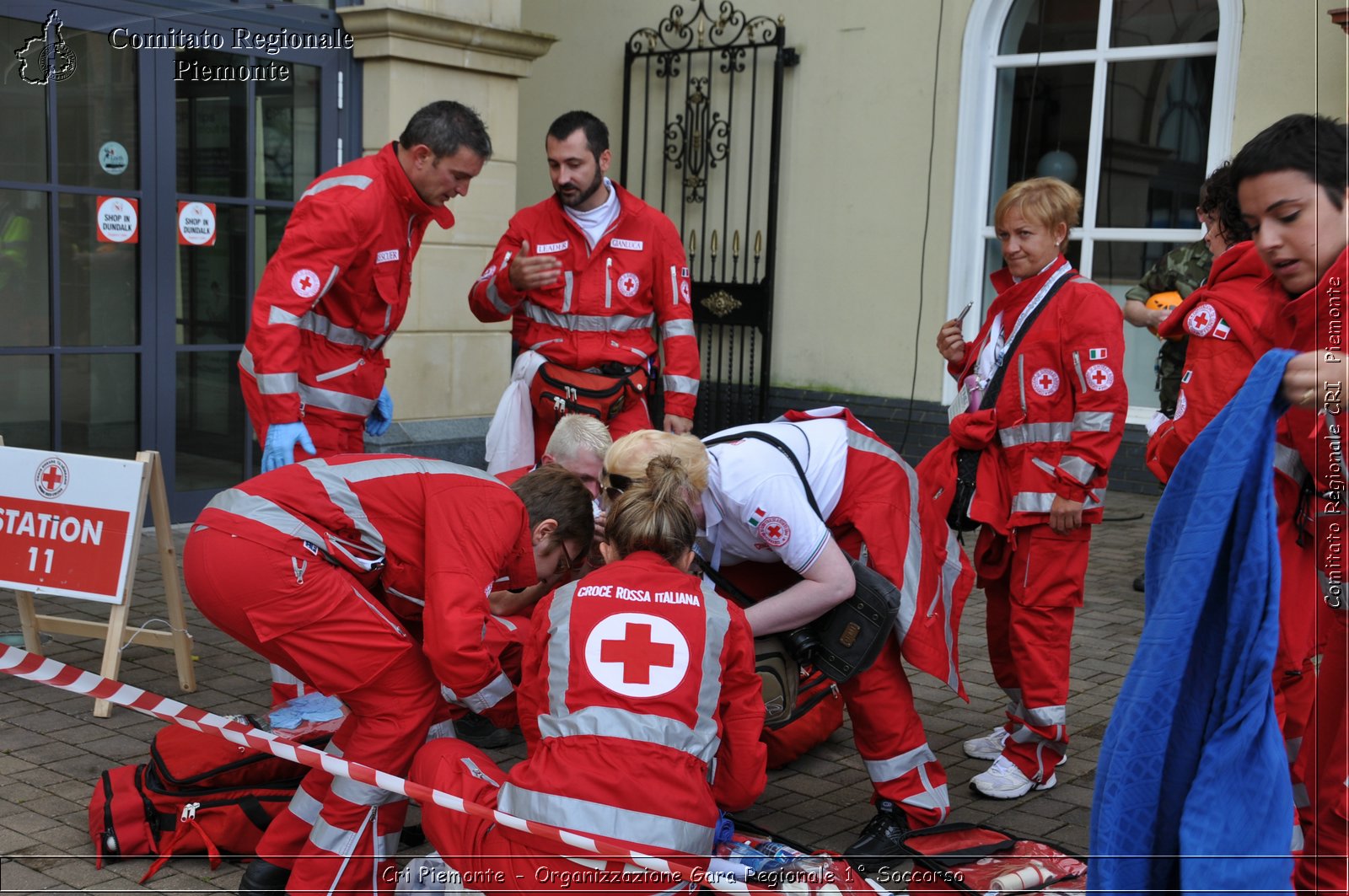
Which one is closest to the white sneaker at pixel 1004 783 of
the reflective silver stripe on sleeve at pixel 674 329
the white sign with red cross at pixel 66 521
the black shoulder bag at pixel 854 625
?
the black shoulder bag at pixel 854 625

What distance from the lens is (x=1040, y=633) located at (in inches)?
152

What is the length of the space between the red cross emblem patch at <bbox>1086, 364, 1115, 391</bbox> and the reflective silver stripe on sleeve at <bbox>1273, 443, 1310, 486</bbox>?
1.20 m

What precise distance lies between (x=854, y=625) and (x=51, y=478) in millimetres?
2958

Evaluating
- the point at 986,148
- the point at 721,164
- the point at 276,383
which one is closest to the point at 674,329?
the point at 276,383

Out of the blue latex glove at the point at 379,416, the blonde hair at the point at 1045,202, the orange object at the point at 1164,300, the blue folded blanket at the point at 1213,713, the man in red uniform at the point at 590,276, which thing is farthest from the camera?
the orange object at the point at 1164,300

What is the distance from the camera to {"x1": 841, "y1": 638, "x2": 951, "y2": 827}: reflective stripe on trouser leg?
3.39 m

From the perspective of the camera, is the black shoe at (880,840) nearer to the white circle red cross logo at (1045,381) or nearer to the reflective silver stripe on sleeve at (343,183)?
the white circle red cross logo at (1045,381)

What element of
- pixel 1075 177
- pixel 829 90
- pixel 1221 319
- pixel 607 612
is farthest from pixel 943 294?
pixel 607 612

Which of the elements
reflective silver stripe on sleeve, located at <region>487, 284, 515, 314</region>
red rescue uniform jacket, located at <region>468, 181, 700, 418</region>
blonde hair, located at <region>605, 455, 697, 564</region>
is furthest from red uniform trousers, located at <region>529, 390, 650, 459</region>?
blonde hair, located at <region>605, 455, 697, 564</region>

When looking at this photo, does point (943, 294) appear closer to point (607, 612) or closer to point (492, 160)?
point (492, 160)

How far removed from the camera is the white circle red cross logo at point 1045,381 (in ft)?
12.7

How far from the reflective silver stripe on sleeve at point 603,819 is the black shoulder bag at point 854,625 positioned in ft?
2.67

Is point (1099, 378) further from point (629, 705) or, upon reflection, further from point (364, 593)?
point (364, 593)

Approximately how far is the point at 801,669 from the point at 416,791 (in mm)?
1262
